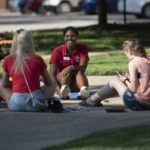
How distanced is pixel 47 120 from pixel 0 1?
41.7m

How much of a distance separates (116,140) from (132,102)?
2311mm

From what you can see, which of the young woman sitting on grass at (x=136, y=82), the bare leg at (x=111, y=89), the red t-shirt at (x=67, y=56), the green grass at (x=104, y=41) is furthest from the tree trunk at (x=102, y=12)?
the young woman sitting on grass at (x=136, y=82)

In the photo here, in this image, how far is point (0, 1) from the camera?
4891cm

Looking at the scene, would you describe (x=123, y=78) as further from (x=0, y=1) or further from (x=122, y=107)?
(x=0, y=1)

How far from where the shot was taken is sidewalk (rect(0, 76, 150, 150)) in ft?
22.2

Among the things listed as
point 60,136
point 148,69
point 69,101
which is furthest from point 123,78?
point 60,136

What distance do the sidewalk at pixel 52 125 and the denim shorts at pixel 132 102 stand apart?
0.10m

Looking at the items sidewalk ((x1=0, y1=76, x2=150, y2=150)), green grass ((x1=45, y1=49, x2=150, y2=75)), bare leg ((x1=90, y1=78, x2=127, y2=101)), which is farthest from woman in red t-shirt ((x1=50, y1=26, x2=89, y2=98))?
green grass ((x1=45, y1=49, x2=150, y2=75))

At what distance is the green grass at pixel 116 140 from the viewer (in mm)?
6043

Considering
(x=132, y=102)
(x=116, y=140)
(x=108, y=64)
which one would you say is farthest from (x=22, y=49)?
(x=108, y=64)

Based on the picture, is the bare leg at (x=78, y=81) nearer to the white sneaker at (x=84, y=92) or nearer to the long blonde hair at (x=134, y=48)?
the white sneaker at (x=84, y=92)

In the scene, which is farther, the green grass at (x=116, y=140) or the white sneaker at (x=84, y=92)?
the white sneaker at (x=84, y=92)

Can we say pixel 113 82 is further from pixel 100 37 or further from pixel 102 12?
pixel 102 12

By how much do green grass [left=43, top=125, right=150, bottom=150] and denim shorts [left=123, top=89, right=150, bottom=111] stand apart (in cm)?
160
